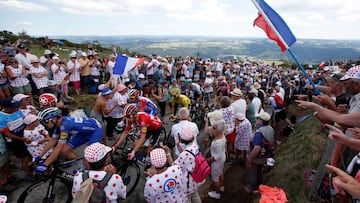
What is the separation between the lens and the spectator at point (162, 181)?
319cm

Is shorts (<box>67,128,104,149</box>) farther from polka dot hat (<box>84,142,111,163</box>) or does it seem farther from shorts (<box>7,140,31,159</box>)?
polka dot hat (<box>84,142,111,163</box>)

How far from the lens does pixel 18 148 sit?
17.0 ft

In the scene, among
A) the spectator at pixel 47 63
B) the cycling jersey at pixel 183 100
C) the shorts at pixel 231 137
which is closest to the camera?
the shorts at pixel 231 137

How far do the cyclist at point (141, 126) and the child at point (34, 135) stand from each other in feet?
5.09

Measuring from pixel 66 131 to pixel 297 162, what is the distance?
17.5ft

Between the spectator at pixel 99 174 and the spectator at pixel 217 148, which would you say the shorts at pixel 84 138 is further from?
the spectator at pixel 217 148

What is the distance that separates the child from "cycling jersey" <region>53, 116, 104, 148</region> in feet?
2.21

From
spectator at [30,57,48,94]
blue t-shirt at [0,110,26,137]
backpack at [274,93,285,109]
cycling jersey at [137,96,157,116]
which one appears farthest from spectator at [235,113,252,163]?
spectator at [30,57,48,94]

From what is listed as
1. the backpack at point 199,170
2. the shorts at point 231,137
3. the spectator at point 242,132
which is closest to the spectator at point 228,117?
the shorts at point 231,137

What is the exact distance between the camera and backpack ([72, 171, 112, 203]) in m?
2.48

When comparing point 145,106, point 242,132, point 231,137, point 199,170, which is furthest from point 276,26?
point 145,106

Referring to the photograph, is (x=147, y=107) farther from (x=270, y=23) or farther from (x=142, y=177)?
(x=270, y=23)

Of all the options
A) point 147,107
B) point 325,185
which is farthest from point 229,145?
point 325,185

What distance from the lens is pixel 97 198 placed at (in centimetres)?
268
